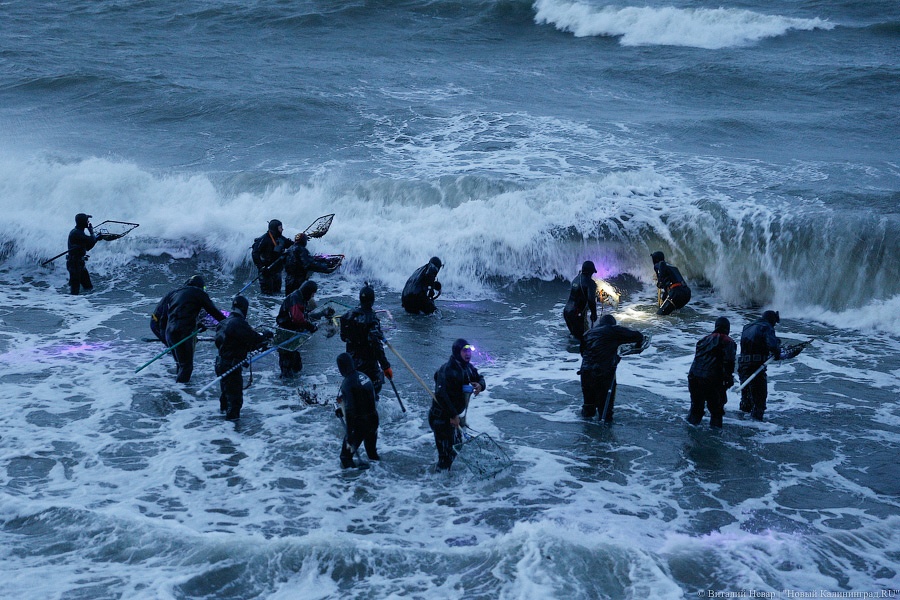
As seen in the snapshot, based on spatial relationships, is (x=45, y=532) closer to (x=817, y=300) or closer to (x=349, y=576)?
(x=349, y=576)

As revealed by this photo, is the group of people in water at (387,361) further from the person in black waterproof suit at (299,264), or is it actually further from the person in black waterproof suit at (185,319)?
the person in black waterproof suit at (299,264)

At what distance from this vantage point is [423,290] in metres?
15.0

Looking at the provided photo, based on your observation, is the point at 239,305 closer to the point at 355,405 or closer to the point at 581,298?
the point at 355,405

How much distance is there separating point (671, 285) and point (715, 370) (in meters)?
4.45

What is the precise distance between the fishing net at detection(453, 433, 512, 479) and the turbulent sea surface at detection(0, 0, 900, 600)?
13 cm

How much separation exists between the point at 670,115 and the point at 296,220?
36.9 ft

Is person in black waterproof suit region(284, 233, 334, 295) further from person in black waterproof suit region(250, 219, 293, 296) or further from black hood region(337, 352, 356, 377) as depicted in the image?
black hood region(337, 352, 356, 377)

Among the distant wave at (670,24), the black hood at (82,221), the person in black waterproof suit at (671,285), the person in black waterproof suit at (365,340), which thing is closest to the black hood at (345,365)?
the person in black waterproof suit at (365,340)

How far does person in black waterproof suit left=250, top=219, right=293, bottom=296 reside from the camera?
618 inches

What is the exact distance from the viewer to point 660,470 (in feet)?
32.9

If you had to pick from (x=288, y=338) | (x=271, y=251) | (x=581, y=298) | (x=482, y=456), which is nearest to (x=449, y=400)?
(x=482, y=456)

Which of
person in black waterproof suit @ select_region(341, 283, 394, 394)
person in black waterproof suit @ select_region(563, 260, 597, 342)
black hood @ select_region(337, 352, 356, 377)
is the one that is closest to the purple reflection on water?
person in black waterproof suit @ select_region(341, 283, 394, 394)

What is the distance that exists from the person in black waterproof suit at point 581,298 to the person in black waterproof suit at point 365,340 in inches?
143

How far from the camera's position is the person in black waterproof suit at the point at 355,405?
949cm
